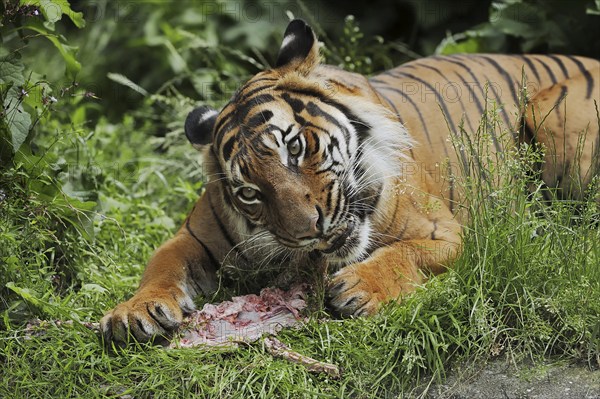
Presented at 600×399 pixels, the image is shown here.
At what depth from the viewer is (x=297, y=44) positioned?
3.98 meters

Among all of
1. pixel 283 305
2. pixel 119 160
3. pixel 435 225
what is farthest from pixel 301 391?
pixel 119 160

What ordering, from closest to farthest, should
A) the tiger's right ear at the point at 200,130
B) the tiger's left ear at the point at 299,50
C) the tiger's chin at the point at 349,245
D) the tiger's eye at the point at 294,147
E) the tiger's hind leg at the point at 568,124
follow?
the tiger's eye at the point at 294,147 → the tiger's chin at the point at 349,245 → the tiger's left ear at the point at 299,50 → the tiger's right ear at the point at 200,130 → the tiger's hind leg at the point at 568,124

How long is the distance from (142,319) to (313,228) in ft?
2.43

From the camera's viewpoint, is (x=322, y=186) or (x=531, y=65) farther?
(x=531, y=65)

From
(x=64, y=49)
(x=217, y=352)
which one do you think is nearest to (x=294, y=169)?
(x=217, y=352)

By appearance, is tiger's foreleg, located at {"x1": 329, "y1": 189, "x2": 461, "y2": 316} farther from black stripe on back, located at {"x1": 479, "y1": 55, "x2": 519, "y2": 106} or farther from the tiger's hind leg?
black stripe on back, located at {"x1": 479, "y1": 55, "x2": 519, "y2": 106}

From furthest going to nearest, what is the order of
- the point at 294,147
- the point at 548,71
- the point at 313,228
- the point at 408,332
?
the point at 548,71 → the point at 294,147 → the point at 313,228 → the point at 408,332

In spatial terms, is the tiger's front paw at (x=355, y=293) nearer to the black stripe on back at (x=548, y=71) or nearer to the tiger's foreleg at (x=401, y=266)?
the tiger's foreleg at (x=401, y=266)

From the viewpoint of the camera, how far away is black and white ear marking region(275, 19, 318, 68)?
3.97 m

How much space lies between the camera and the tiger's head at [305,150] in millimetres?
3568

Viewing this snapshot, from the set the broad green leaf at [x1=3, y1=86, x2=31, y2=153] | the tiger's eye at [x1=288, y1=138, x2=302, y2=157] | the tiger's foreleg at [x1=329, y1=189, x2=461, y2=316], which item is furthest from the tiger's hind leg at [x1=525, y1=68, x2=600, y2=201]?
the broad green leaf at [x1=3, y1=86, x2=31, y2=153]

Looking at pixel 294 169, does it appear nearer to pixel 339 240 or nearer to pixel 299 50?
pixel 339 240

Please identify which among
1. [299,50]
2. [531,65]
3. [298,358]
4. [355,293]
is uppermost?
[299,50]

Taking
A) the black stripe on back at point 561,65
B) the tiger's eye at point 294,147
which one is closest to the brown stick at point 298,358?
the tiger's eye at point 294,147
